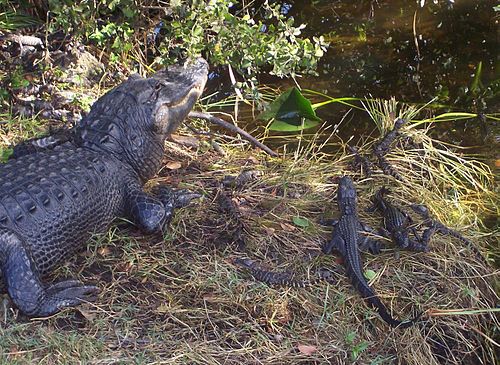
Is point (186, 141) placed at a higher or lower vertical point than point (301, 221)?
higher

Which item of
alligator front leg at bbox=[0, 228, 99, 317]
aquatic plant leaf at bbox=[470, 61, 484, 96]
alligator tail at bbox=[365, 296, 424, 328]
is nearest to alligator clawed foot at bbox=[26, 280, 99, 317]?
alligator front leg at bbox=[0, 228, 99, 317]

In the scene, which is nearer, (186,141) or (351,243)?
(351,243)

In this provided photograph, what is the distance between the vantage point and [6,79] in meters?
4.91

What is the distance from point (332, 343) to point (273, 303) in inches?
14.3

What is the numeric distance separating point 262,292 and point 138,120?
56.2 inches

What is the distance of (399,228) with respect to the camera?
155 inches

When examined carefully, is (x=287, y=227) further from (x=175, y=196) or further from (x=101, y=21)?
(x=101, y=21)

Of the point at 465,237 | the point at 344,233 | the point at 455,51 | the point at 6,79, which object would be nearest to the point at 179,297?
the point at 344,233

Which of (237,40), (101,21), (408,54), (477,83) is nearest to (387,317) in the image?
(237,40)

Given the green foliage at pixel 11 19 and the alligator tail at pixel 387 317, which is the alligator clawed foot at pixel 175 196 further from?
the green foliage at pixel 11 19

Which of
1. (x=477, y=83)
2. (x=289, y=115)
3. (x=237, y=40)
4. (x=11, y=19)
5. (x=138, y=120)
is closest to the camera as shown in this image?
(x=138, y=120)

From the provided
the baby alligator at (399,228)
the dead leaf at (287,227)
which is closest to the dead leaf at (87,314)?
the dead leaf at (287,227)

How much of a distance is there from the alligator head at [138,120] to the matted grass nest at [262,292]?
0.33 metres

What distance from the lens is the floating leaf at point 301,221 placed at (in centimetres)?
405
